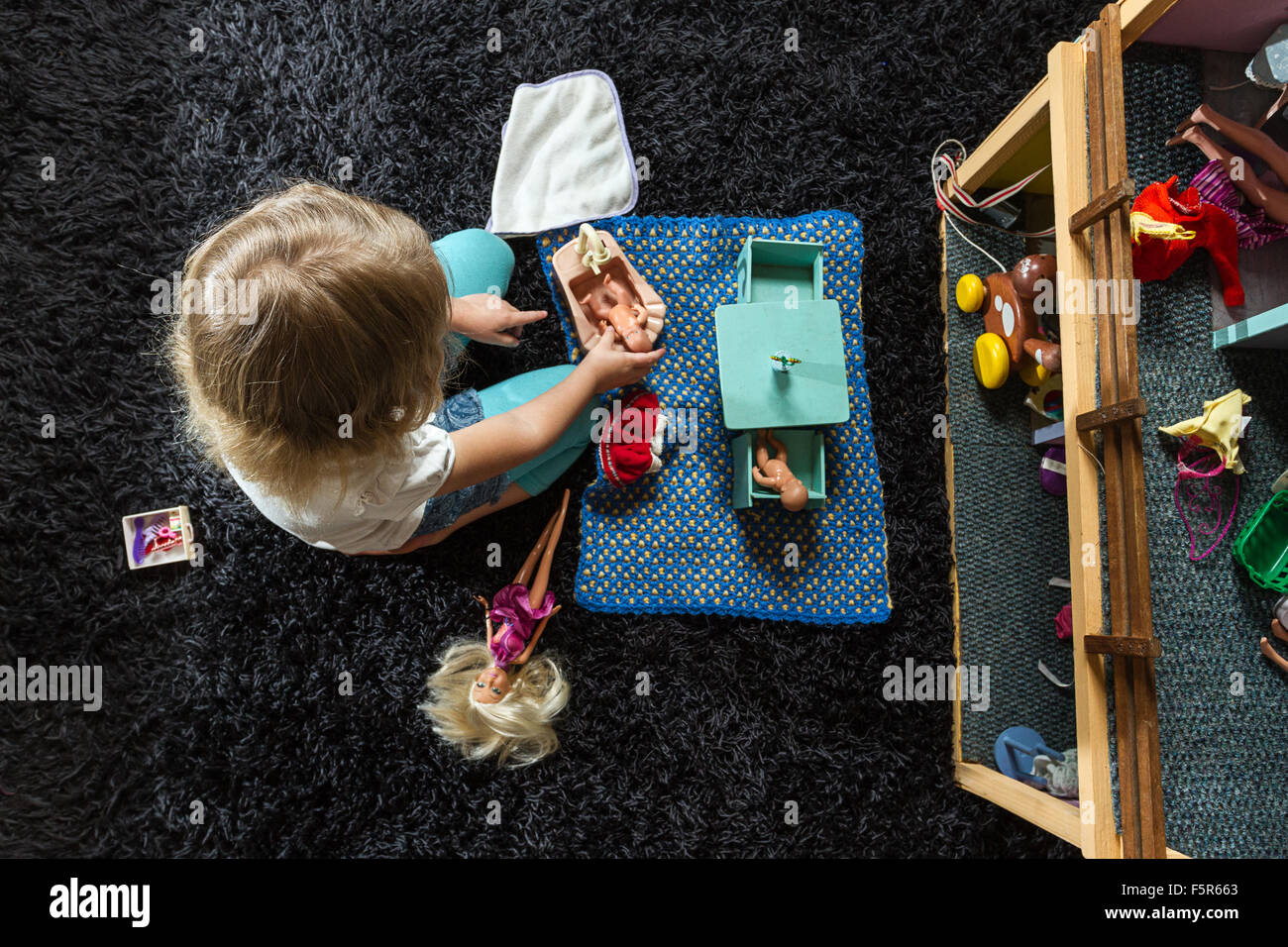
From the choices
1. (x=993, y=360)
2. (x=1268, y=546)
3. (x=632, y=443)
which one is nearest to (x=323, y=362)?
(x=632, y=443)

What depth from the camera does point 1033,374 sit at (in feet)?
4.12

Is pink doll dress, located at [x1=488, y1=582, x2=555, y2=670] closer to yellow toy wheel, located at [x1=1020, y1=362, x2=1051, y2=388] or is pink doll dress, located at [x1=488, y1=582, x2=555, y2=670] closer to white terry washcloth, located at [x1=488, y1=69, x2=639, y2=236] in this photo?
white terry washcloth, located at [x1=488, y1=69, x2=639, y2=236]

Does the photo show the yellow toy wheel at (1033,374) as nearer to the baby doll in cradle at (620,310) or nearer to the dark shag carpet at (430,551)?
the dark shag carpet at (430,551)

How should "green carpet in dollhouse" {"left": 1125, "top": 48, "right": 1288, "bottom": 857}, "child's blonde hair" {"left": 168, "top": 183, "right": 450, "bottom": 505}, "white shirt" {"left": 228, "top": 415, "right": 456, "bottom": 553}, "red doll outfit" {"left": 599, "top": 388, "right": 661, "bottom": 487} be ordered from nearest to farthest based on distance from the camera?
1. "child's blonde hair" {"left": 168, "top": 183, "right": 450, "bottom": 505}
2. "white shirt" {"left": 228, "top": 415, "right": 456, "bottom": 553}
3. "green carpet in dollhouse" {"left": 1125, "top": 48, "right": 1288, "bottom": 857}
4. "red doll outfit" {"left": 599, "top": 388, "right": 661, "bottom": 487}

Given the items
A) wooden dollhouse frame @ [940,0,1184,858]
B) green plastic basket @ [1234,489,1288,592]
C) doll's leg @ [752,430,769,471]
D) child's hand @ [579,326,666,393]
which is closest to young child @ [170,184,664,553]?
child's hand @ [579,326,666,393]

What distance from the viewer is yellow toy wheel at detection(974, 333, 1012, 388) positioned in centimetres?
125

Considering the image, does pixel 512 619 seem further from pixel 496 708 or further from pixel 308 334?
pixel 308 334

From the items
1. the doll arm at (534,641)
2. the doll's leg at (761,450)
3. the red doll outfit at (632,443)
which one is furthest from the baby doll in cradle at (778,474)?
the doll arm at (534,641)

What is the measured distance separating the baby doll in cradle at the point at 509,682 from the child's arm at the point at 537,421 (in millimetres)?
247

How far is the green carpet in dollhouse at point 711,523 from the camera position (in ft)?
4.24

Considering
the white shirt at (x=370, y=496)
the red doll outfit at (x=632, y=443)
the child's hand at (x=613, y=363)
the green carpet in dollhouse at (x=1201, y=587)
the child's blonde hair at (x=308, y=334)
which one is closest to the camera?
the child's blonde hair at (x=308, y=334)

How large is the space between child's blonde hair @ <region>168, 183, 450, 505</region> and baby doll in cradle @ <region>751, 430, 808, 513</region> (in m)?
0.57

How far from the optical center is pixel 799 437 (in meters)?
1.25

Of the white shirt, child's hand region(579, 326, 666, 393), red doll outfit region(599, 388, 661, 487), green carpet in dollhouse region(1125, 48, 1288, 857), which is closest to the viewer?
the white shirt
